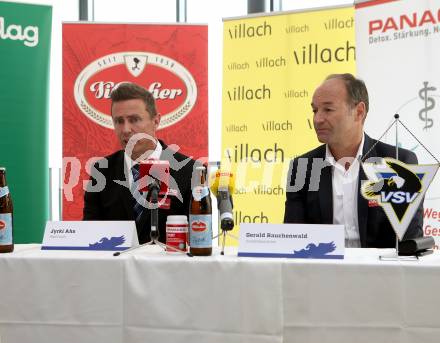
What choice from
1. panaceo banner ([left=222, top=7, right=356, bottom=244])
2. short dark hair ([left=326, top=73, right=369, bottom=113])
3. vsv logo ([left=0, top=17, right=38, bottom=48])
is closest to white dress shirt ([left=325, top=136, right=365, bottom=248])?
short dark hair ([left=326, top=73, right=369, bottom=113])

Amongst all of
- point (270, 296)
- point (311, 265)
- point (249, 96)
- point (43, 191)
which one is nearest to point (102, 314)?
point (270, 296)

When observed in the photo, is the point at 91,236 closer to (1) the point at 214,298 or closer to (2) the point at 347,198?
(1) the point at 214,298

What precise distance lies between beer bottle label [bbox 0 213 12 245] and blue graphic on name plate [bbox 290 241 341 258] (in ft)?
2.97

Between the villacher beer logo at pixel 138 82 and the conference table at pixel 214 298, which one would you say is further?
the villacher beer logo at pixel 138 82

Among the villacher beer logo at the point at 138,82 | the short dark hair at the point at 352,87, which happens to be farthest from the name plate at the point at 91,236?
the villacher beer logo at the point at 138,82

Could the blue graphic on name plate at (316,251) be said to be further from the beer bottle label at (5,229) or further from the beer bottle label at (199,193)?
the beer bottle label at (5,229)

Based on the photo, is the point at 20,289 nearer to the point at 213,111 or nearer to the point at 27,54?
the point at 27,54

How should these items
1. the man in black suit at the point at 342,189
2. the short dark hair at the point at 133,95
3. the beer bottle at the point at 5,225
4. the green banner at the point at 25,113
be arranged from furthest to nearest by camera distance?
the green banner at the point at 25,113 → the short dark hair at the point at 133,95 → the man in black suit at the point at 342,189 → the beer bottle at the point at 5,225

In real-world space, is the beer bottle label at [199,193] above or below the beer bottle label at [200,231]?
above

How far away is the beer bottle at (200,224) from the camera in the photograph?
5.00 feet

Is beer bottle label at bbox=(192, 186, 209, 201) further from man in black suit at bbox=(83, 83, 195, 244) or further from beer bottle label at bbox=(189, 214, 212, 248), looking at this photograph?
man in black suit at bbox=(83, 83, 195, 244)

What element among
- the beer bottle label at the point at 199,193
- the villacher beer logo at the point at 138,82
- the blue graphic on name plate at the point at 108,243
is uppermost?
the villacher beer logo at the point at 138,82

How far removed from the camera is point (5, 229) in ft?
5.40

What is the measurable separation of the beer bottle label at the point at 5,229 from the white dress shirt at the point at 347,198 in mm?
1298
